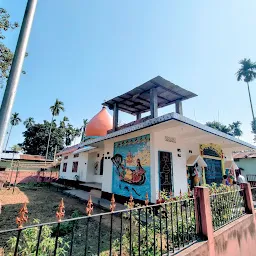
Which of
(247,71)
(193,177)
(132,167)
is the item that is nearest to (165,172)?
(132,167)

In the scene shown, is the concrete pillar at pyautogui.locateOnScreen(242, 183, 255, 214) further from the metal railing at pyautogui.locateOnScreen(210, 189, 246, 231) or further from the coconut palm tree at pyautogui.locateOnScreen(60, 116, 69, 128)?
the coconut palm tree at pyautogui.locateOnScreen(60, 116, 69, 128)

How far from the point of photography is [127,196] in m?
7.88

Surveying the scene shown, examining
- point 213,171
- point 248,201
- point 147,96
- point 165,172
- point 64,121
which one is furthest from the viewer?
point 64,121

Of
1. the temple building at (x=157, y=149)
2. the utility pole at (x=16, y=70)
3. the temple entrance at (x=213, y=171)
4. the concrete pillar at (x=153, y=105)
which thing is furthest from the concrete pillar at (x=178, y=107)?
the utility pole at (x=16, y=70)

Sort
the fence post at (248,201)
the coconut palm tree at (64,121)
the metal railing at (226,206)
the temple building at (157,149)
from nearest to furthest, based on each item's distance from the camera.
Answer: the metal railing at (226,206)
the fence post at (248,201)
the temple building at (157,149)
the coconut palm tree at (64,121)

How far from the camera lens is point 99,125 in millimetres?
14297

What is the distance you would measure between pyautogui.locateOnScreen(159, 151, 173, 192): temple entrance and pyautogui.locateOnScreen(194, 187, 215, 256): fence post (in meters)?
3.58

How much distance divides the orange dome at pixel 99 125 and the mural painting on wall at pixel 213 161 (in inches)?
309

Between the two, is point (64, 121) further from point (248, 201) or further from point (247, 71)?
point (248, 201)

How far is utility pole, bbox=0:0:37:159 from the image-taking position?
2.19 meters

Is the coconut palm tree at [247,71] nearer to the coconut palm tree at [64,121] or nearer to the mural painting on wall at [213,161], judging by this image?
the mural painting on wall at [213,161]

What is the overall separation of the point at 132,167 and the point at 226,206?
429cm

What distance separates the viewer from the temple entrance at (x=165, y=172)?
701 centimetres

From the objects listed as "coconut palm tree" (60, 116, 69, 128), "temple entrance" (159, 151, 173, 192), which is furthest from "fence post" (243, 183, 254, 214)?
"coconut palm tree" (60, 116, 69, 128)
